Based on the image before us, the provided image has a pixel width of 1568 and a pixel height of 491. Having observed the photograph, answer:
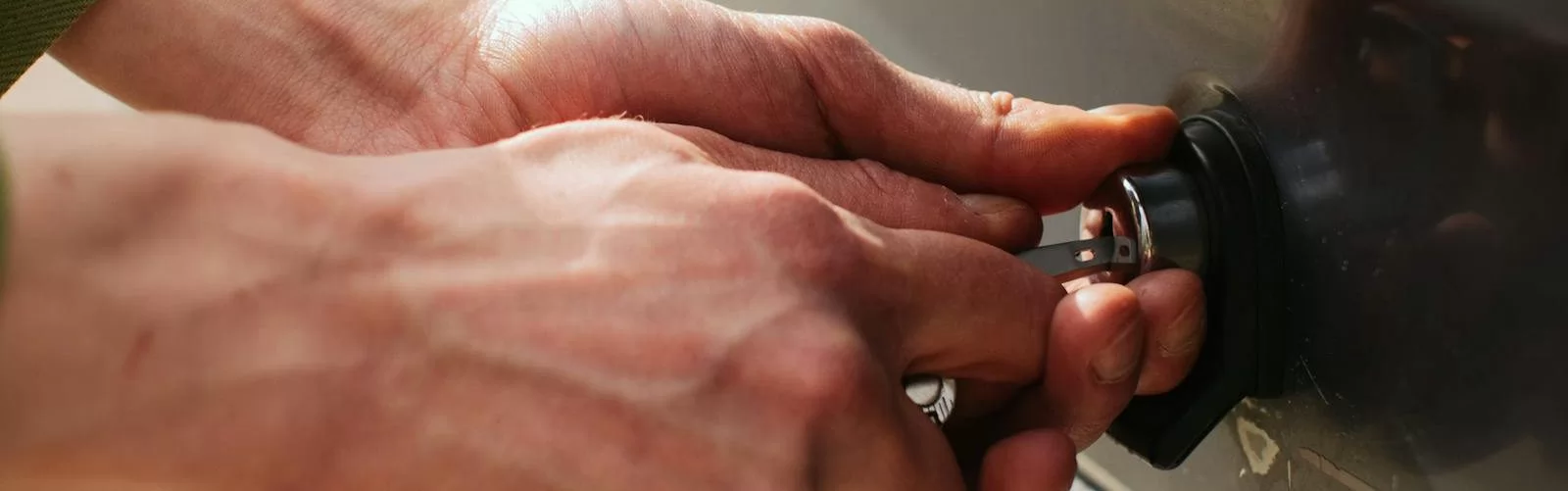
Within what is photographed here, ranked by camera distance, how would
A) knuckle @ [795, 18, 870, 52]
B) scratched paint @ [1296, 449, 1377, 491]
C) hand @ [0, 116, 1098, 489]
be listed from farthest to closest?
1. knuckle @ [795, 18, 870, 52]
2. scratched paint @ [1296, 449, 1377, 491]
3. hand @ [0, 116, 1098, 489]

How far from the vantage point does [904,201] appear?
468 mm

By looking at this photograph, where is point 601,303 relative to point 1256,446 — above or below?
A: above

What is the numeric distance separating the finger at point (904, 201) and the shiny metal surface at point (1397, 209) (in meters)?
0.07

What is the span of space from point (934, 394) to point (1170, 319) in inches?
3.5

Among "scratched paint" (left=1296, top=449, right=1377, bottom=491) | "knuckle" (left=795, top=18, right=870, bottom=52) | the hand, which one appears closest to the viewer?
the hand

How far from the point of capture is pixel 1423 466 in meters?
0.36

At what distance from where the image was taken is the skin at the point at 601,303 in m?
0.27

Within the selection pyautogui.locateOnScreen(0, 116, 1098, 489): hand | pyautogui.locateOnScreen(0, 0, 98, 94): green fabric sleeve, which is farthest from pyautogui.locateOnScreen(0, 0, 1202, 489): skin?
pyautogui.locateOnScreen(0, 0, 98, 94): green fabric sleeve

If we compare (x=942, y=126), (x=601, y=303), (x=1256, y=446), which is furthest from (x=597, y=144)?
(x=1256, y=446)

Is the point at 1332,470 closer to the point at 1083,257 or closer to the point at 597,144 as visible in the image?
the point at 1083,257

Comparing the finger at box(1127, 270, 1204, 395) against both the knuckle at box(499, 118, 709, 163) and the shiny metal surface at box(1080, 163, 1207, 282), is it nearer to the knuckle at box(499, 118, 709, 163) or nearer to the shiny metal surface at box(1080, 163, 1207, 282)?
the shiny metal surface at box(1080, 163, 1207, 282)

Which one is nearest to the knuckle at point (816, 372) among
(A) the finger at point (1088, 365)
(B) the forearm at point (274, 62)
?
(A) the finger at point (1088, 365)

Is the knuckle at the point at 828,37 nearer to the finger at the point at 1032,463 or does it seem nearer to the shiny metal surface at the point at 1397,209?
the shiny metal surface at the point at 1397,209

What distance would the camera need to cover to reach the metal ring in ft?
1.32
